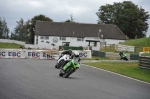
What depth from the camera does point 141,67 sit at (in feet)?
89.1

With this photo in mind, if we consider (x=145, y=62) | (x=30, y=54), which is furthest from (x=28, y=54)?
(x=145, y=62)

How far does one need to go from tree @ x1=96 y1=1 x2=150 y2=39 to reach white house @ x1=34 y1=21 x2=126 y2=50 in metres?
13.2

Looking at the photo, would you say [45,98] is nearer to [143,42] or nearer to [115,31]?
[143,42]

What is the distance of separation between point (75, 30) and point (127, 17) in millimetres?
21166

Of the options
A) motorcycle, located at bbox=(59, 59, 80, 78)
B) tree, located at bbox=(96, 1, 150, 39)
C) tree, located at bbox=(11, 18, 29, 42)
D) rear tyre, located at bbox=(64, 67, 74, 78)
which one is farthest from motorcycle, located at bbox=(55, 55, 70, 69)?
tree, located at bbox=(96, 1, 150, 39)

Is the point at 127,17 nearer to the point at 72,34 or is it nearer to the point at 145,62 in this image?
the point at 72,34

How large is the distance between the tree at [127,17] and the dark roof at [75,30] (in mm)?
13246

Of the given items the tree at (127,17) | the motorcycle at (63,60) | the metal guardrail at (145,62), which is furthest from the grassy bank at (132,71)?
the tree at (127,17)

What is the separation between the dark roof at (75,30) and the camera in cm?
8519

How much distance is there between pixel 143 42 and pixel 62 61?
1883 inches

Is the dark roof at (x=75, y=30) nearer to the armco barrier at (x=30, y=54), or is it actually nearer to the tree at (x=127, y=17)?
the tree at (x=127, y=17)

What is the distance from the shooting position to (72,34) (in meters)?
85.1

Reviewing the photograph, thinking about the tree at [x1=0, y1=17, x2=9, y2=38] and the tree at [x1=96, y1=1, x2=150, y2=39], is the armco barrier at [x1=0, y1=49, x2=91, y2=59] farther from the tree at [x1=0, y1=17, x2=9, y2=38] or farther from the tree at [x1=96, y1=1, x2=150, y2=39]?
the tree at [x1=96, y1=1, x2=150, y2=39]

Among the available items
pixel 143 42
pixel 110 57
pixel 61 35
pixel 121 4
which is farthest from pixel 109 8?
pixel 110 57
